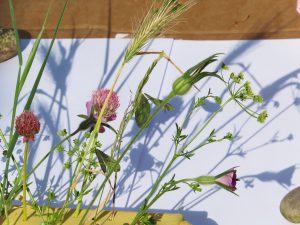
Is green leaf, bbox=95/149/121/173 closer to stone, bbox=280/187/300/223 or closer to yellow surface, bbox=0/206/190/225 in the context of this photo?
yellow surface, bbox=0/206/190/225

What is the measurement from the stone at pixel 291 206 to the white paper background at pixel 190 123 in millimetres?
21

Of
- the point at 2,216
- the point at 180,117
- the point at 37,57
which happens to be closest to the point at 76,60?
the point at 37,57

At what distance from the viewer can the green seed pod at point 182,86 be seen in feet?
3.29

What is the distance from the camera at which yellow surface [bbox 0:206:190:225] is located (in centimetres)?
134

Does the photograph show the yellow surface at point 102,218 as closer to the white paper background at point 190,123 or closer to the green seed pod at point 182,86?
the white paper background at point 190,123

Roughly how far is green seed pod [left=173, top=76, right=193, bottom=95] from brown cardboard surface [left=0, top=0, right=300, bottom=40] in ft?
2.73

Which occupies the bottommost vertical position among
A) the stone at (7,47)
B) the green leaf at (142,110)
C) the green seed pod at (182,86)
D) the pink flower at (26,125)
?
the green seed pod at (182,86)

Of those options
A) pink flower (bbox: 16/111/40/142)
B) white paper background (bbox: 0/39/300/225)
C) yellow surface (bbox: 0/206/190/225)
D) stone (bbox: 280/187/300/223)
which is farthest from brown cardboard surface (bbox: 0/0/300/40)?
pink flower (bbox: 16/111/40/142)

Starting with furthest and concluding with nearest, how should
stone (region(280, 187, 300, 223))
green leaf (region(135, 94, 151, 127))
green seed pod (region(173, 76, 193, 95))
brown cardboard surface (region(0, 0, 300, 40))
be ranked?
1. brown cardboard surface (region(0, 0, 300, 40))
2. stone (region(280, 187, 300, 223))
3. green leaf (region(135, 94, 151, 127))
4. green seed pod (region(173, 76, 193, 95))

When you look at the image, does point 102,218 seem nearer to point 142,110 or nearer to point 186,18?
point 142,110

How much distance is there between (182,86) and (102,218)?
1.55ft

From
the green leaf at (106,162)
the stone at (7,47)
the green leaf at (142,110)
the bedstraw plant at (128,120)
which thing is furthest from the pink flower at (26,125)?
the stone at (7,47)

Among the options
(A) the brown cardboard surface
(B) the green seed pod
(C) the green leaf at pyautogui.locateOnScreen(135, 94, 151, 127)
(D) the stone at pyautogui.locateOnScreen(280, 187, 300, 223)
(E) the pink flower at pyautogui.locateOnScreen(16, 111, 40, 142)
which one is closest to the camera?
(B) the green seed pod

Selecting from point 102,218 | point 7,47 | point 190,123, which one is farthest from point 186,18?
point 102,218
